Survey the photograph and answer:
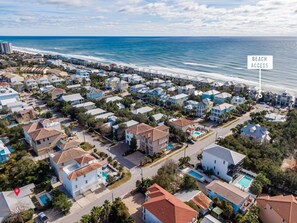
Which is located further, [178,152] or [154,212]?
[178,152]

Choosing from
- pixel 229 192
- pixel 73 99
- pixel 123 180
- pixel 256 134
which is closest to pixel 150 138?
pixel 123 180

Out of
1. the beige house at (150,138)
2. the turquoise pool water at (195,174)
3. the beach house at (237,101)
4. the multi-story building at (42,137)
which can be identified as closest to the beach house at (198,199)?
the turquoise pool water at (195,174)

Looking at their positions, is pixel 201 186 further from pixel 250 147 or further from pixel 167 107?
pixel 167 107

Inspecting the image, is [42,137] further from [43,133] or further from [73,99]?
[73,99]

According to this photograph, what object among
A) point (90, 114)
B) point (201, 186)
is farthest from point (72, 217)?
point (90, 114)

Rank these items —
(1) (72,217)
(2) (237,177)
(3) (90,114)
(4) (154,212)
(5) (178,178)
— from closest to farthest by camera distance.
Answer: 1. (4) (154,212)
2. (1) (72,217)
3. (5) (178,178)
4. (2) (237,177)
5. (3) (90,114)

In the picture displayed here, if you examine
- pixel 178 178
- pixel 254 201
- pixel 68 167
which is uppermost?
pixel 68 167

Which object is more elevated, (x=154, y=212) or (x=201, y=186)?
(x=154, y=212)

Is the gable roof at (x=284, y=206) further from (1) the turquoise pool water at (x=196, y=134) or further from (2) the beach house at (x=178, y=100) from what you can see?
(2) the beach house at (x=178, y=100)
